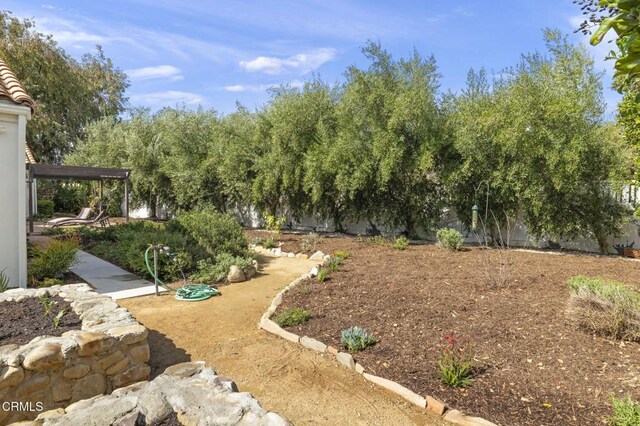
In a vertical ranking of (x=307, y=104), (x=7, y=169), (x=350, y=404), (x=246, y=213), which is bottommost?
(x=350, y=404)

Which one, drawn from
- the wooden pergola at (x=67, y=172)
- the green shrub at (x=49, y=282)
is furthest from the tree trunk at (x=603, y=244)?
the wooden pergola at (x=67, y=172)

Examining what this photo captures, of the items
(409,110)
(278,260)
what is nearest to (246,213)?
(278,260)

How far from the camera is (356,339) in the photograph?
3943 millimetres

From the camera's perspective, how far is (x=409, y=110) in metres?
9.61

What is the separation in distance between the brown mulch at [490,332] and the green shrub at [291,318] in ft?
0.36

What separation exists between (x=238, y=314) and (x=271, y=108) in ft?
28.8

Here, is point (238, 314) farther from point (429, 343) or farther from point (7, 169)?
point (7, 169)

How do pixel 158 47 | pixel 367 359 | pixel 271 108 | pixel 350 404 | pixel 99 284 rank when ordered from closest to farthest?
pixel 350 404 → pixel 367 359 → pixel 99 284 → pixel 158 47 → pixel 271 108

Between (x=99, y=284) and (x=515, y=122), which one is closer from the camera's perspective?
(x=99, y=284)

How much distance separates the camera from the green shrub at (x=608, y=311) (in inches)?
149

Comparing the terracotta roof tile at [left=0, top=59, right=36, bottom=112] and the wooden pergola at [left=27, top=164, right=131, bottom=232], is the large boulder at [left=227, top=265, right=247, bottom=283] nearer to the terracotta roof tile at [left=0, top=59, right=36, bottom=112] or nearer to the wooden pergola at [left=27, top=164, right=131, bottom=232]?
the terracotta roof tile at [left=0, top=59, right=36, bottom=112]

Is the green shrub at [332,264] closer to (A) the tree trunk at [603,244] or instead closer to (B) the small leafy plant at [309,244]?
(B) the small leafy plant at [309,244]

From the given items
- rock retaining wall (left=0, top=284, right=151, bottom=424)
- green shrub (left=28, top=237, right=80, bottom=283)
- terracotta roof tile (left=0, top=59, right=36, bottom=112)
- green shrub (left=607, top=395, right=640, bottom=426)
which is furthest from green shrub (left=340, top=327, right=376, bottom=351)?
terracotta roof tile (left=0, top=59, right=36, bottom=112)

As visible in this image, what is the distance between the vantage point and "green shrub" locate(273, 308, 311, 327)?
4625mm
